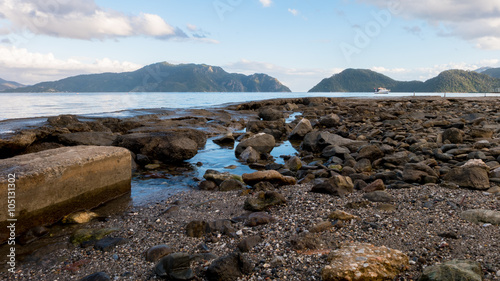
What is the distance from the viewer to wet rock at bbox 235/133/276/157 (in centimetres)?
1050

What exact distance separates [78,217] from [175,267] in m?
2.66

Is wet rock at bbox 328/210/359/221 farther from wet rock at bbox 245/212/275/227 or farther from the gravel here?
wet rock at bbox 245/212/275/227

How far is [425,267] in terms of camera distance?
2787 millimetres

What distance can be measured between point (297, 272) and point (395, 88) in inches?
6307

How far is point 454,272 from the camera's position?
98.7 inches

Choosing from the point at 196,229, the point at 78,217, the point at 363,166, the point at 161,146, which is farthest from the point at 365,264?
the point at 161,146

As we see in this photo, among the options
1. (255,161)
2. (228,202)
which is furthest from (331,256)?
(255,161)

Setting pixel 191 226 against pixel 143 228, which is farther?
pixel 143 228

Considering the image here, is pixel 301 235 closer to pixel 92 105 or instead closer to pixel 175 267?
pixel 175 267

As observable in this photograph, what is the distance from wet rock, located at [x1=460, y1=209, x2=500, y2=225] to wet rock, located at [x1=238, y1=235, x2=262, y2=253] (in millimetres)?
2752

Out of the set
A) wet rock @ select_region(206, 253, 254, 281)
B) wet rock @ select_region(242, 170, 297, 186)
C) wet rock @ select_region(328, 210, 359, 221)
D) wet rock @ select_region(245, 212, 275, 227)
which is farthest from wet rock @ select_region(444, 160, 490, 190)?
wet rock @ select_region(206, 253, 254, 281)

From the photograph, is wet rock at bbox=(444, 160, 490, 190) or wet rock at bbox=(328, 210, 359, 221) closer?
wet rock at bbox=(328, 210, 359, 221)

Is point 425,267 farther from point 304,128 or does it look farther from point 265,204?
point 304,128

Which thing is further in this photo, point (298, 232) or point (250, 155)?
point (250, 155)
